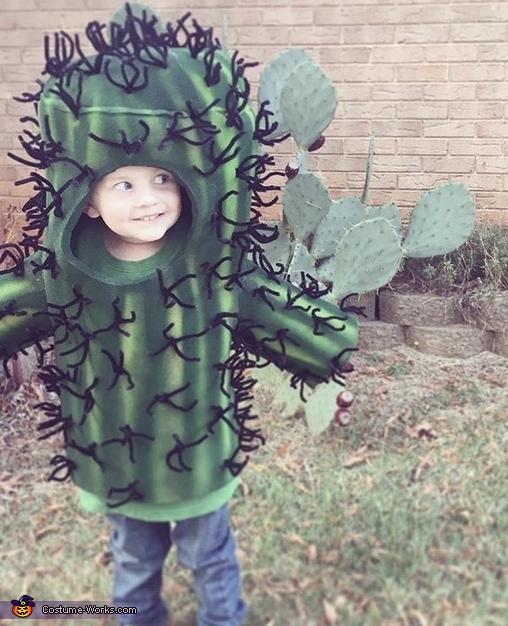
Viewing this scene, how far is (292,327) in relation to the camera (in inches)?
60.2

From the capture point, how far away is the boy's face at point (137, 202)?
1.34 meters

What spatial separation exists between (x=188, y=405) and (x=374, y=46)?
2.72 m

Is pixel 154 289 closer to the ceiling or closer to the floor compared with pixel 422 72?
closer to the floor

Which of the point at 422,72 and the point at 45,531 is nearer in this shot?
the point at 45,531

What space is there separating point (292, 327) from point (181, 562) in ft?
Answer: 1.75

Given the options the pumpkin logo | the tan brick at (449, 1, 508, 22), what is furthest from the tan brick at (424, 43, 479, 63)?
the pumpkin logo

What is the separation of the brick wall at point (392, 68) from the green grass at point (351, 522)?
1.25 meters

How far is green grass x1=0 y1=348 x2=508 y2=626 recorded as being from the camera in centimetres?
183

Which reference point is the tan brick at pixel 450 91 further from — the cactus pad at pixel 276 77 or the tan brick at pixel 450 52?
the cactus pad at pixel 276 77

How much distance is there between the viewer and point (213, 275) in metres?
1.41

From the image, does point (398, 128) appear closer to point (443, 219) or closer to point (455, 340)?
point (455, 340)

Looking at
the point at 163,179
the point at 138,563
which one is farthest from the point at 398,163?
the point at 138,563

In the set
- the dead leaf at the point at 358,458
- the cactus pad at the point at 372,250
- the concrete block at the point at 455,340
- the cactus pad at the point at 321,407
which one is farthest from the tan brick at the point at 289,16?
the dead leaf at the point at 358,458

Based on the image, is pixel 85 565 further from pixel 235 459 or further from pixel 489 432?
pixel 489 432
